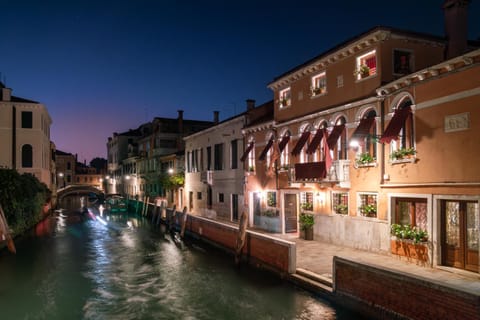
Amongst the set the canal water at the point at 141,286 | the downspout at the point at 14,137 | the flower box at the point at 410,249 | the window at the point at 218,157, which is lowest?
the canal water at the point at 141,286

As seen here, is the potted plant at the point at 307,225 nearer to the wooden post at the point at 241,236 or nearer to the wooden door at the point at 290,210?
the wooden post at the point at 241,236

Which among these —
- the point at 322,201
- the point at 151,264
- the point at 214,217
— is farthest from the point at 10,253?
the point at 322,201

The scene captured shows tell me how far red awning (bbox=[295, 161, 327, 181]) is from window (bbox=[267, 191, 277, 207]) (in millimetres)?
3115

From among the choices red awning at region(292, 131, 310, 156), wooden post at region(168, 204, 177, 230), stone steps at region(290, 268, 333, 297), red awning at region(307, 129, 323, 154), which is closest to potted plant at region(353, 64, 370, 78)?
red awning at region(307, 129, 323, 154)

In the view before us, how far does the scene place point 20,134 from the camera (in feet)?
109

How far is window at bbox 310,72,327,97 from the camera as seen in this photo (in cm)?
1569

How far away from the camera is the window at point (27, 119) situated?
110 ft

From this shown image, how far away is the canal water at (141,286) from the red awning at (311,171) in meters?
3.88

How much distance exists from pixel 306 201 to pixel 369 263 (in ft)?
24.6

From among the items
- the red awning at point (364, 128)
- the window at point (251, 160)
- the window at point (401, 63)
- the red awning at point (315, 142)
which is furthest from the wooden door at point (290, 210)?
the window at point (401, 63)

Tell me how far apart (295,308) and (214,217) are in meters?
14.5

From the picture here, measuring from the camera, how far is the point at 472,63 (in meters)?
9.75

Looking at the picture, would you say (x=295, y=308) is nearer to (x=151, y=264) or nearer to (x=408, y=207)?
(x=408, y=207)

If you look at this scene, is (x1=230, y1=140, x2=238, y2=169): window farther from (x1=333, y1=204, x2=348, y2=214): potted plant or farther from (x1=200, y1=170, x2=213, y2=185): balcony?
(x1=333, y1=204, x2=348, y2=214): potted plant
